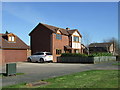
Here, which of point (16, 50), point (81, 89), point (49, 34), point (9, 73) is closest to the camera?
point (81, 89)

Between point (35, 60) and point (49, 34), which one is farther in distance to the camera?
point (49, 34)

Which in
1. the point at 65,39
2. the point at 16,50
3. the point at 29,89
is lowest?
the point at 29,89

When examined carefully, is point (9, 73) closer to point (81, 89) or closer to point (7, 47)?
point (81, 89)

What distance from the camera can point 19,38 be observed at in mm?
32938

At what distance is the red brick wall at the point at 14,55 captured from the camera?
2702cm

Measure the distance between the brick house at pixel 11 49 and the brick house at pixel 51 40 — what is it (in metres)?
3.20

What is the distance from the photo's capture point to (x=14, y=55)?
28.8 m

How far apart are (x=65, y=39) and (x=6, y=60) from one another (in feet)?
44.2

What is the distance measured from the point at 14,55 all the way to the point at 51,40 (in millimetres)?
7292

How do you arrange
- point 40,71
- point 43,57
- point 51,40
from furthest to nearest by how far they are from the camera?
point 51,40 → point 43,57 → point 40,71

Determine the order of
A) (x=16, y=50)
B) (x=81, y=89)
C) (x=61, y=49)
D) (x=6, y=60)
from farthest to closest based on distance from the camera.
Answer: (x=61, y=49) → (x=16, y=50) → (x=6, y=60) → (x=81, y=89)

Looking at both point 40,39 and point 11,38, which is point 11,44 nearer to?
point 11,38

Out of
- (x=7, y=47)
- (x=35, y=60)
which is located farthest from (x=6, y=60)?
(x=35, y=60)

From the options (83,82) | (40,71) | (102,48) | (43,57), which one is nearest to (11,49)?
(43,57)
